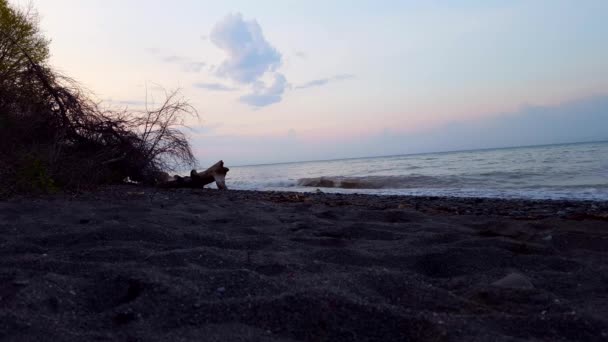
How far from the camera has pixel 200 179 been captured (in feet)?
31.8

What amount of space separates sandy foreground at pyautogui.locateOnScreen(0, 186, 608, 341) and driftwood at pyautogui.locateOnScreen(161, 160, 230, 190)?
4.87m

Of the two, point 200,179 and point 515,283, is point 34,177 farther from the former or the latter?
point 515,283

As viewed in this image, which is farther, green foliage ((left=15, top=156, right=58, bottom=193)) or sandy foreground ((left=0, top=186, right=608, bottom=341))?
green foliage ((left=15, top=156, right=58, bottom=193))

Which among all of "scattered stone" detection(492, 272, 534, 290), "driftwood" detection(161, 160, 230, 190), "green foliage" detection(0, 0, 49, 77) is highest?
"green foliage" detection(0, 0, 49, 77)

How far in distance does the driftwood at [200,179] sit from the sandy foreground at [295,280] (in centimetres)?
487

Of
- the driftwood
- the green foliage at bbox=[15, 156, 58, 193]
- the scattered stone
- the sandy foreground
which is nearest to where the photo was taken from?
the sandy foreground

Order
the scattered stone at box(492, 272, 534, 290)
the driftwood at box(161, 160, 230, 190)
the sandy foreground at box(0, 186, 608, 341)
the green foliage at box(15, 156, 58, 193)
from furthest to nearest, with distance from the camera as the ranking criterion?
1. the driftwood at box(161, 160, 230, 190)
2. the green foliage at box(15, 156, 58, 193)
3. the scattered stone at box(492, 272, 534, 290)
4. the sandy foreground at box(0, 186, 608, 341)

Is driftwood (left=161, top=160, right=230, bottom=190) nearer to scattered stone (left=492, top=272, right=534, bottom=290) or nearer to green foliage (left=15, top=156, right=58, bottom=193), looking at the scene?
green foliage (left=15, top=156, right=58, bottom=193)

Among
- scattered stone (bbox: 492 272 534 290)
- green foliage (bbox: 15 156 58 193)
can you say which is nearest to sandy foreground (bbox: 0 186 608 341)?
scattered stone (bbox: 492 272 534 290)

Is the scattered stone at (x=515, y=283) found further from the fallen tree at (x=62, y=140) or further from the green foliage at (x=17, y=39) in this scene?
the green foliage at (x=17, y=39)

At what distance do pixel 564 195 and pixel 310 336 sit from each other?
811 centimetres

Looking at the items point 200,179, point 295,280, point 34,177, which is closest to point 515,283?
point 295,280

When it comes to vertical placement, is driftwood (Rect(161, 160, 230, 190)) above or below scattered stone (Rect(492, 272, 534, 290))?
above

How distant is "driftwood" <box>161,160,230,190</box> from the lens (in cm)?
923
